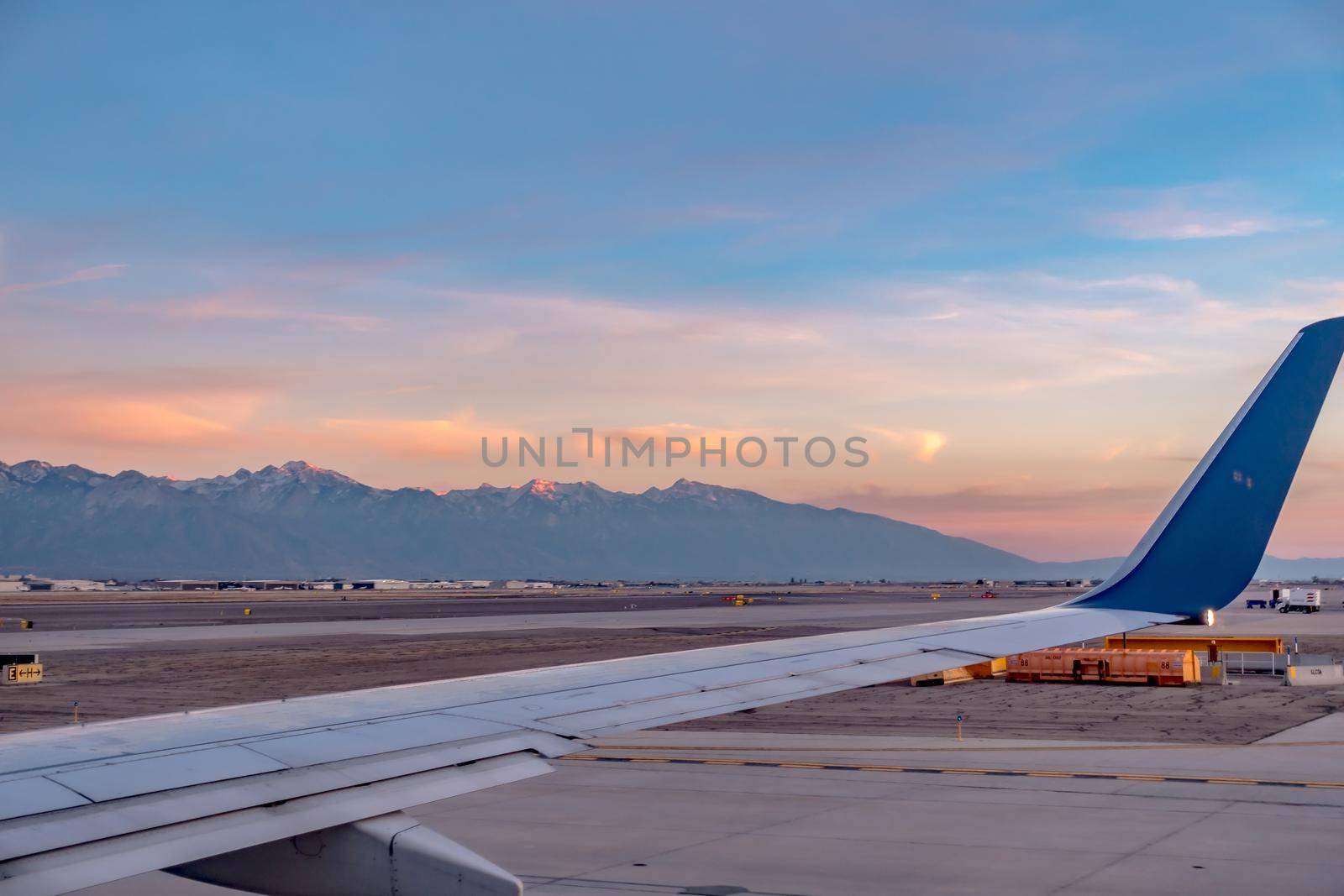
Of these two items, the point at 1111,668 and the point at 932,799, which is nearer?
Answer: the point at 932,799

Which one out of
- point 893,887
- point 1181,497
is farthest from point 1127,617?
point 893,887

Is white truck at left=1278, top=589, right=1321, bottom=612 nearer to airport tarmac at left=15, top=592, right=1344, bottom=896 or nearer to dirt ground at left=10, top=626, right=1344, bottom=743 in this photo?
dirt ground at left=10, top=626, right=1344, bottom=743

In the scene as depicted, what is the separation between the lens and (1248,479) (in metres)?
9.16

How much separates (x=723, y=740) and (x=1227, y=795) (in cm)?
1030

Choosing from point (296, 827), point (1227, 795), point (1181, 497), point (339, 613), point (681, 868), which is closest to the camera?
point (296, 827)

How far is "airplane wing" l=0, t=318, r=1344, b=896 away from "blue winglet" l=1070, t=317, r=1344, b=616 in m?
0.01

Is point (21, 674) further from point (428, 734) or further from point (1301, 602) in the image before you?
point (1301, 602)

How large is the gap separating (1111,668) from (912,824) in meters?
24.0

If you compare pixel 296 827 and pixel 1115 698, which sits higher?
pixel 296 827

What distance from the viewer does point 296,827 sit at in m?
5.80

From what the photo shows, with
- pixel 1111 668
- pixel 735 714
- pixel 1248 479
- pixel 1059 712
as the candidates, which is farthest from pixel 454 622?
pixel 1248 479

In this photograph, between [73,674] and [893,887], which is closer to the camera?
[893,887]

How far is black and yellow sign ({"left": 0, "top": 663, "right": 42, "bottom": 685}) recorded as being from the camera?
41375mm

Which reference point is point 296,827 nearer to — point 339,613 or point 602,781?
point 602,781
